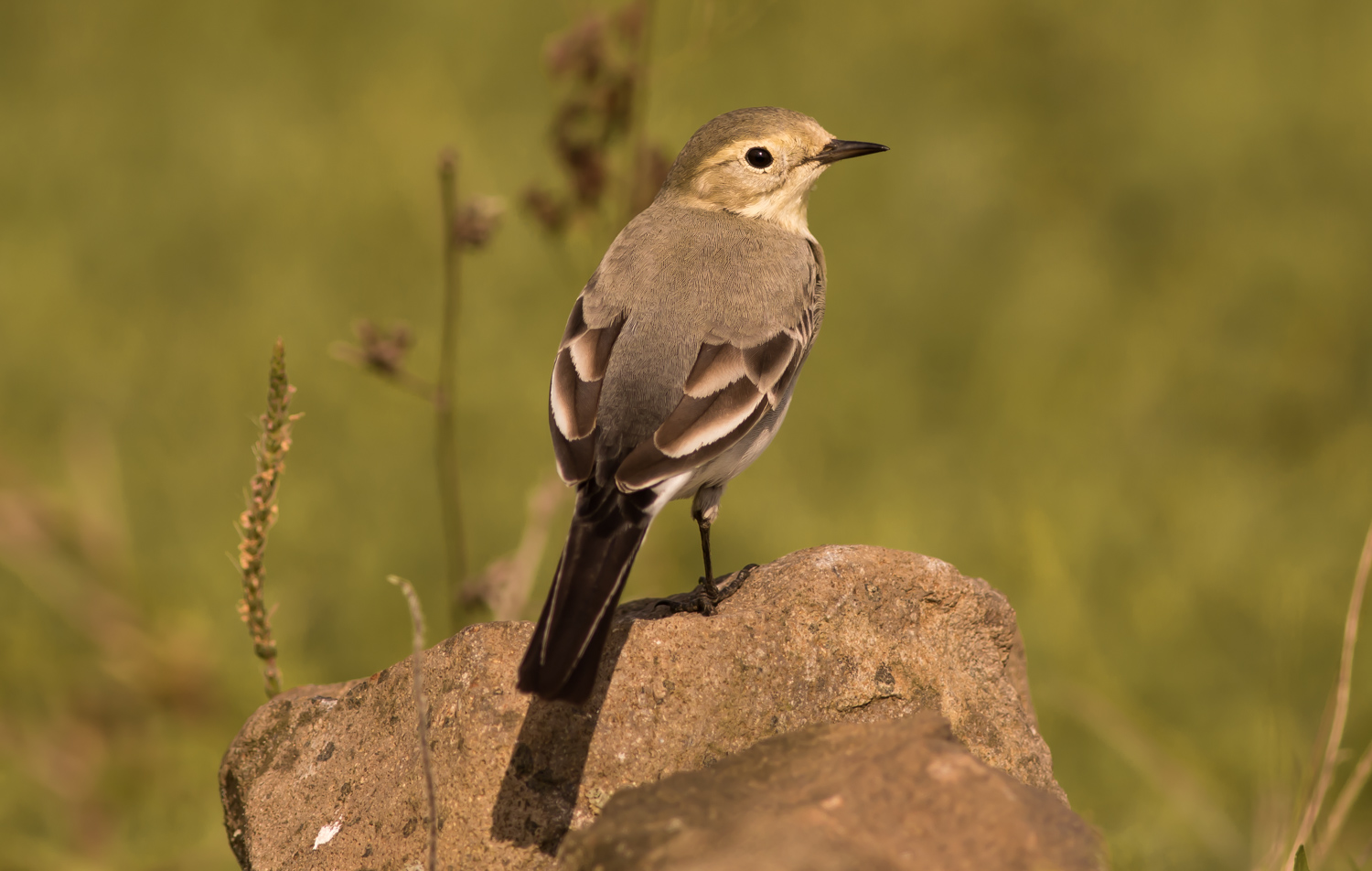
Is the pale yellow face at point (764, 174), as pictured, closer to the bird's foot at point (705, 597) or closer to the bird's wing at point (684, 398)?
the bird's wing at point (684, 398)

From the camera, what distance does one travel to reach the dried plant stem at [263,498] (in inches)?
163

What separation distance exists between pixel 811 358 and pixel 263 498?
5663mm

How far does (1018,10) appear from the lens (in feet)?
41.2

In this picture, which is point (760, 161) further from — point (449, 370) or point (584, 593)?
point (584, 593)

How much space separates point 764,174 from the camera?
19.9ft

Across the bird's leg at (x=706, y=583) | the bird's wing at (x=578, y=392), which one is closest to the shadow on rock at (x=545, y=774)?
the bird's leg at (x=706, y=583)

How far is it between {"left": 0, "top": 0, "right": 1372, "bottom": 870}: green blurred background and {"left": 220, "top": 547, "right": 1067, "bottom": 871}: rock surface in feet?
3.47

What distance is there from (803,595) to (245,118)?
8.46m

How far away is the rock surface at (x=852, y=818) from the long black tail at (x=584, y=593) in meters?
0.38

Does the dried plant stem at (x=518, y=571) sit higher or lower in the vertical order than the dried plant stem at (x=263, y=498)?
lower

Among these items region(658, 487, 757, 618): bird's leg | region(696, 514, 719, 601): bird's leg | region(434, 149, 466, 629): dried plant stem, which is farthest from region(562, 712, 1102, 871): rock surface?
region(434, 149, 466, 629): dried plant stem

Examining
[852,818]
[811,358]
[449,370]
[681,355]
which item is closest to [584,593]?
[852,818]

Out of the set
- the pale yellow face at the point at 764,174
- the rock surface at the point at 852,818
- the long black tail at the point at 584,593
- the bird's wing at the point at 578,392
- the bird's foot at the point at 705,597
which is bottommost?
the bird's foot at the point at 705,597

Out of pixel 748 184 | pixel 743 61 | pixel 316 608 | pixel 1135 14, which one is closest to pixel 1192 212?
pixel 1135 14
